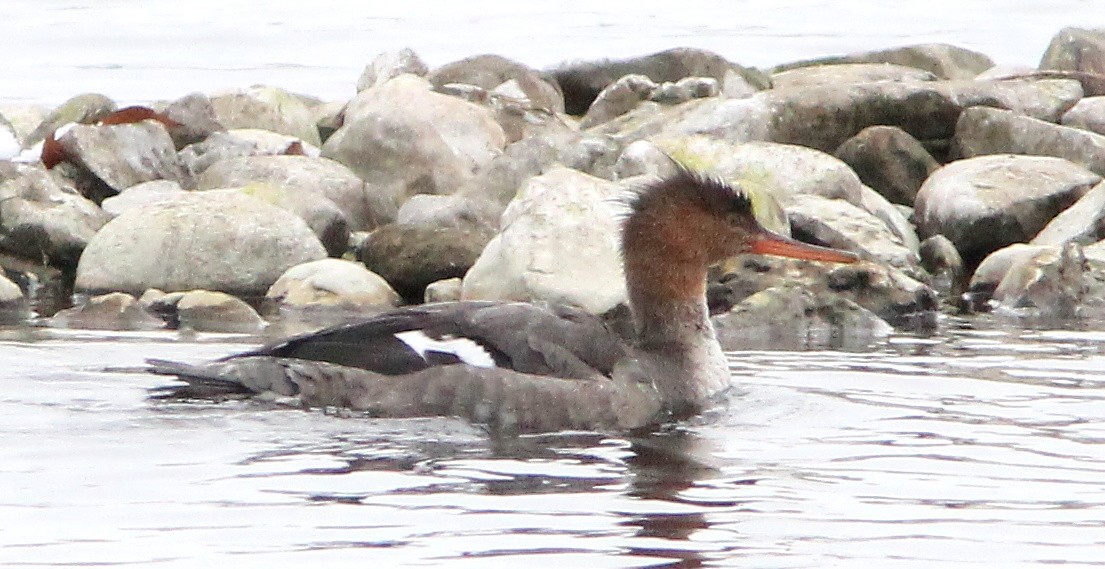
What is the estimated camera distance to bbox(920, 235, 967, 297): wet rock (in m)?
12.2

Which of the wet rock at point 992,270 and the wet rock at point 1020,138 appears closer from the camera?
the wet rock at point 992,270

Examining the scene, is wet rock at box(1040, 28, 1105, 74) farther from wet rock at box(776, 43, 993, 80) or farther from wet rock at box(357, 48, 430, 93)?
wet rock at box(357, 48, 430, 93)

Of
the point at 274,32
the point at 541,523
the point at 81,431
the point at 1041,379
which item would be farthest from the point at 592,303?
the point at 274,32

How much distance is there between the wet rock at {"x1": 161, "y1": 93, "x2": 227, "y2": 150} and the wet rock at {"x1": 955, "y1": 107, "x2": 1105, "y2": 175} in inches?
215

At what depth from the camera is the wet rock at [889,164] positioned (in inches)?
535

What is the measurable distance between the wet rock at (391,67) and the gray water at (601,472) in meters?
7.48

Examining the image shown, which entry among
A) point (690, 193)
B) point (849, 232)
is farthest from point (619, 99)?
point (690, 193)

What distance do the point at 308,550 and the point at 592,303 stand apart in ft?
15.9

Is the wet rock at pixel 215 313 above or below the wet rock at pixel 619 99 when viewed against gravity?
below

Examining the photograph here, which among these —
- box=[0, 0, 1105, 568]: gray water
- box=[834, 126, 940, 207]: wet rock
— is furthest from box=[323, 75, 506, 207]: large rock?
box=[0, 0, 1105, 568]: gray water

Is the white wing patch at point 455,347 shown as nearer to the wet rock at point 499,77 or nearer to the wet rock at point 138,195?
the wet rock at point 138,195

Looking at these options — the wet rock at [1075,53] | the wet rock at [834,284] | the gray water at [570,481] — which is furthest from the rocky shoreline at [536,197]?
the gray water at [570,481]

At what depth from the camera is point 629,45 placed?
2181 centimetres

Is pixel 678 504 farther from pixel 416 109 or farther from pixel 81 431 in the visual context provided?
pixel 416 109
